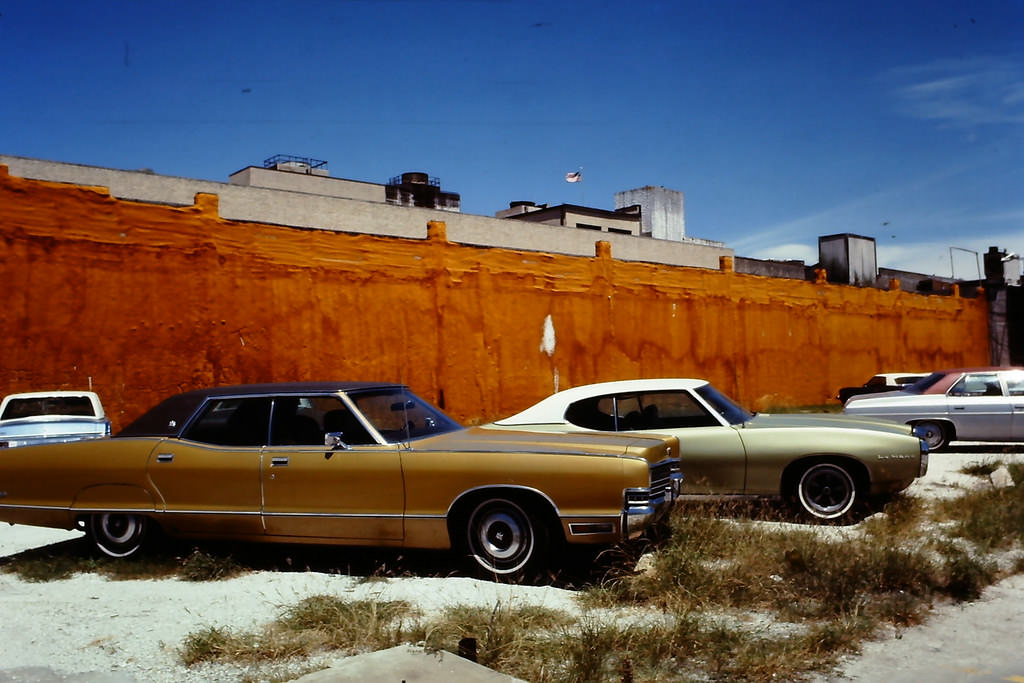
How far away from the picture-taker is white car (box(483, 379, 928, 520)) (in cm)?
834

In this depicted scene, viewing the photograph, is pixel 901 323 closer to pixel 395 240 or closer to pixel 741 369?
pixel 741 369

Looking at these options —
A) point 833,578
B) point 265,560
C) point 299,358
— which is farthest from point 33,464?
point 299,358

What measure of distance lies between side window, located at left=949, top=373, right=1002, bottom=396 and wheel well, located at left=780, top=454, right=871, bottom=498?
658cm

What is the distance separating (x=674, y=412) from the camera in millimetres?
8844

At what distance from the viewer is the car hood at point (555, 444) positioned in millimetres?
6605

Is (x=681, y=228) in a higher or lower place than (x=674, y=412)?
higher

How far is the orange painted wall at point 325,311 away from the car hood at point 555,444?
8.39 metres

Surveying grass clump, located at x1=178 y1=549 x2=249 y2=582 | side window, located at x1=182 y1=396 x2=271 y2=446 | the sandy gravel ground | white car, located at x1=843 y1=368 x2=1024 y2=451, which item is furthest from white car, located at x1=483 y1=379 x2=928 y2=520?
white car, located at x1=843 y1=368 x2=1024 y2=451


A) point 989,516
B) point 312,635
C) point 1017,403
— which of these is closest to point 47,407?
point 312,635

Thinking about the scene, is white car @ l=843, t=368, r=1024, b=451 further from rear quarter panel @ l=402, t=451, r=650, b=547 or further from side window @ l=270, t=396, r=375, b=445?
side window @ l=270, t=396, r=375, b=445

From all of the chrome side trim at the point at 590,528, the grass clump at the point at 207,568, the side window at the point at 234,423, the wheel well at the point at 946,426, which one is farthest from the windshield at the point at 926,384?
the grass clump at the point at 207,568

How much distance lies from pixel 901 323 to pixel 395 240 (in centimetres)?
2063

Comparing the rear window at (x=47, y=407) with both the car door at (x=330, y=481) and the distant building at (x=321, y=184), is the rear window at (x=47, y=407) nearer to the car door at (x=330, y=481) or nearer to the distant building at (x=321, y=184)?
the car door at (x=330, y=481)

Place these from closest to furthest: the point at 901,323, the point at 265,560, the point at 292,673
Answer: the point at 292,673 < the point at 265,560 < the point at 901,323
